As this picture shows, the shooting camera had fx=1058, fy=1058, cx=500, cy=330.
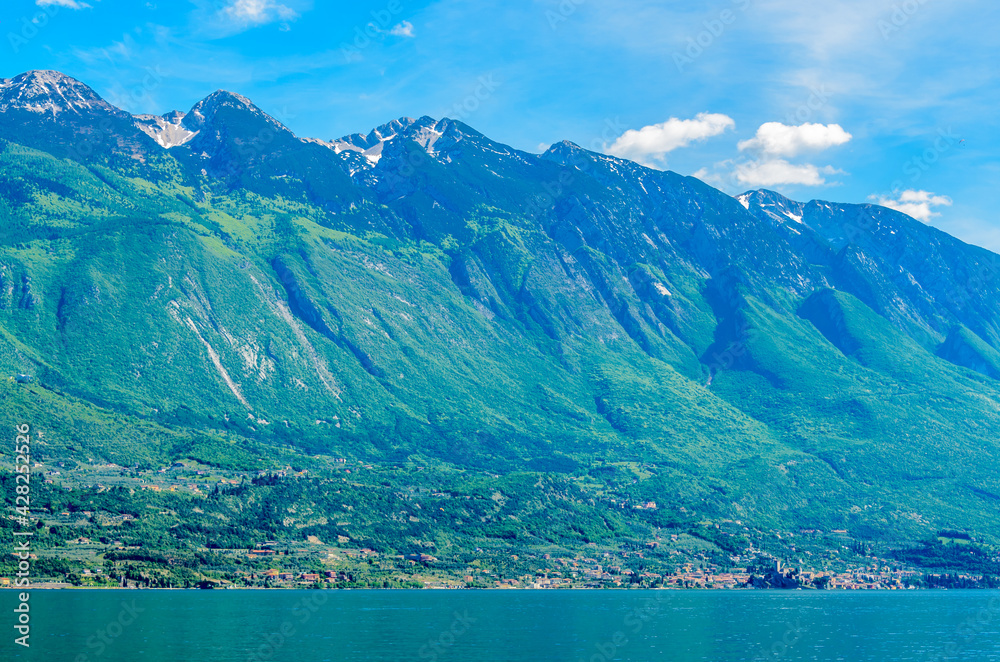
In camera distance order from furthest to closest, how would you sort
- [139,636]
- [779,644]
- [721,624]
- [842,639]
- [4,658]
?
[721,624] → [842,639] → [779,644] → [139,636] → [4,658]

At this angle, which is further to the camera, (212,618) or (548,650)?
(212,618)

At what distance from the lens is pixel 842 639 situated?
171 m

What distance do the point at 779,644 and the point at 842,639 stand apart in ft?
59.5

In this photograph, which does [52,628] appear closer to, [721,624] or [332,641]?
[332,641]

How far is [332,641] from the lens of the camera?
150 m

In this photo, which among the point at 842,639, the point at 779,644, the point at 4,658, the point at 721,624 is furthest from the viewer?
the point at 721,624

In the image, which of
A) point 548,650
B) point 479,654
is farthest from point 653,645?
point 479,654

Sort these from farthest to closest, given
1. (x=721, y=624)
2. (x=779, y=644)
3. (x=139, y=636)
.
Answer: (x=721, y=624)
(x=779, y=644)
(x=139, y=636)

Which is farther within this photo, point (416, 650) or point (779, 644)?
point (779, 644)

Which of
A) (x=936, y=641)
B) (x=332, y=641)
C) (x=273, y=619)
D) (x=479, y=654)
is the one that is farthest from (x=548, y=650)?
(x=936, y=641)

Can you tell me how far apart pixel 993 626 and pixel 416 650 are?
120073mm

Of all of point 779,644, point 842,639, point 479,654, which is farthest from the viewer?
point 842,639

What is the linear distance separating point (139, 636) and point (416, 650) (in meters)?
39.5

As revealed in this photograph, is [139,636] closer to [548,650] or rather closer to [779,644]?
[548,650]
